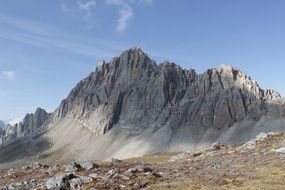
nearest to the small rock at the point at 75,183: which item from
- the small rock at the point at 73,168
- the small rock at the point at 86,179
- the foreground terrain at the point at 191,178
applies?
the foreground terrain at the point at 191,178

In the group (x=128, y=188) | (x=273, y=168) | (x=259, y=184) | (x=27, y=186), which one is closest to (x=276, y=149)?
(x=273, y=168)

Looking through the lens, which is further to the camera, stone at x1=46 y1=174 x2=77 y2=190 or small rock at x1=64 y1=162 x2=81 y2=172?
small rock at x1=64 y1=162 x2=81 y2=172

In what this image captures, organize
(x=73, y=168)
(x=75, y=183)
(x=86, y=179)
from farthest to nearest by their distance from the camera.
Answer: (x=73, y=168), (x=86, y=179), (x=75, y=183)

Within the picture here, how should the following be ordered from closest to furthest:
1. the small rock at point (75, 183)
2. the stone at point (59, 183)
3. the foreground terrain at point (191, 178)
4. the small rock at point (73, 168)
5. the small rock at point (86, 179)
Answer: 1. the foreground terrain at point (191, 178)
2. the small rock at point (75, 183)
3. the stone at point (59, 183)
4. the small rock at point (86, 179)
5. the small rock at point (73, 168)

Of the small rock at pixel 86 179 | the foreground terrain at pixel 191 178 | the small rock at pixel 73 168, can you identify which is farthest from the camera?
the small rock at pixel 73 168

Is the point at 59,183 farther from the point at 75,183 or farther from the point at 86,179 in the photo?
the point at 86,179

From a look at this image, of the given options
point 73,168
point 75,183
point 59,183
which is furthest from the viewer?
point 73,168

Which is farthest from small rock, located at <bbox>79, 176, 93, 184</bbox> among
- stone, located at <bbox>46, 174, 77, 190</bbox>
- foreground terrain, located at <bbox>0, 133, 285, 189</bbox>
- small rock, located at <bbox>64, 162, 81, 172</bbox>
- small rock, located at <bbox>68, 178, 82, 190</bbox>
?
small rock, located at <bbox>64, 162, 81, 172</bbox>

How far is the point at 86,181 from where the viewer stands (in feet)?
127

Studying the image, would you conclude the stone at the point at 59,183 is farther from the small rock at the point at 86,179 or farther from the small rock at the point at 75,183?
the small rock at the point at 86,179

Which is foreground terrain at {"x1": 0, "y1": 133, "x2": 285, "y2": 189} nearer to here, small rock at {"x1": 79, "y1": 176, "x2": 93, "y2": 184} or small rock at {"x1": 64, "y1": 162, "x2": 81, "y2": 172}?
small rock at {"x1": 79, "y1": 176, "x2": 93, "y2": 184}

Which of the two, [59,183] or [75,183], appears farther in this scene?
[59,183]

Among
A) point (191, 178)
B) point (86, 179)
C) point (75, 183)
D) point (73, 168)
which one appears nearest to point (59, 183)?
point (75, 183)

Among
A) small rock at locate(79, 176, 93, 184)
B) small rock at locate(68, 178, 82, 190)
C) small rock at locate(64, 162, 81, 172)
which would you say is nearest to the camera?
small rock at locate(68, 178, 82, 190)
